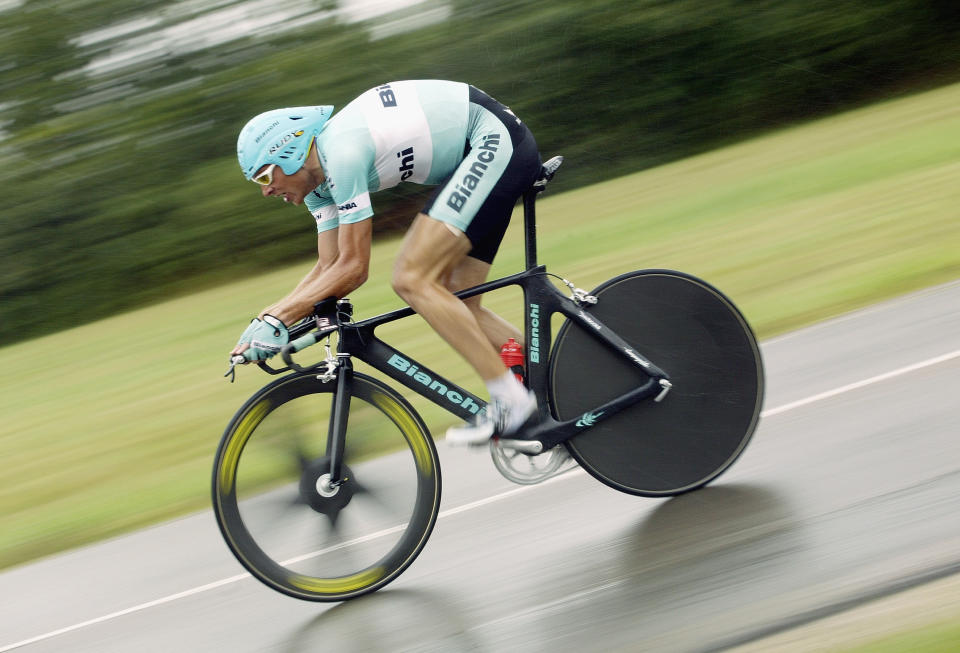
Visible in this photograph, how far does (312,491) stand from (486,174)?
139cm

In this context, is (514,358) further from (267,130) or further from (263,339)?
(267,130)

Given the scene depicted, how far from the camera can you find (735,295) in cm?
775

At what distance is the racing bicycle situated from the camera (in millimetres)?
4141

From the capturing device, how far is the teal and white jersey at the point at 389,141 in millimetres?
3898

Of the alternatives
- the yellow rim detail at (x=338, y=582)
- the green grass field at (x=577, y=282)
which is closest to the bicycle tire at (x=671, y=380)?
the yellow rim detail at (x=338, y=582)

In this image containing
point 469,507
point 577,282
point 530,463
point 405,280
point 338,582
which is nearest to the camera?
point 405,280

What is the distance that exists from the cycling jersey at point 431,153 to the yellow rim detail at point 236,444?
0.75 m

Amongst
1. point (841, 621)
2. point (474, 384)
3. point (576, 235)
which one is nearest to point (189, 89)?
point (576, 235)

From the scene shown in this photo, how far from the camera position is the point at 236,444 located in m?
4.09

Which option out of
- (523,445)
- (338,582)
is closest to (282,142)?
(523,445)

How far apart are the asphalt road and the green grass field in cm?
117

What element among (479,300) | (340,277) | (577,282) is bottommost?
(577,282)

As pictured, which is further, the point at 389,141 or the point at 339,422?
the point at 339,422

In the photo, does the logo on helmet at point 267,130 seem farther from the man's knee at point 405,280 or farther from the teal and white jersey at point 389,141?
the man's knee at point 405,280
